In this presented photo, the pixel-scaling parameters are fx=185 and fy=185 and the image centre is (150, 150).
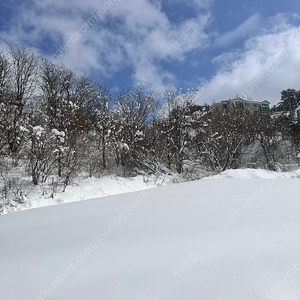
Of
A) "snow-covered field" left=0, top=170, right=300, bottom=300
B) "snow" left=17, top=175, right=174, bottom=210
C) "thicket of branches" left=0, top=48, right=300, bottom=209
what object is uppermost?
"thicket of branches" left=0, top=48, right=300, bottom=209

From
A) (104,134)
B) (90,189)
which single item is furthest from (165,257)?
(104,134)

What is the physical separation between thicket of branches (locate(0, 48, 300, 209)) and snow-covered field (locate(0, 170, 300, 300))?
16.6ft

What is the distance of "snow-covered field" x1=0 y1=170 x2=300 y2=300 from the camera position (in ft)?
3.68

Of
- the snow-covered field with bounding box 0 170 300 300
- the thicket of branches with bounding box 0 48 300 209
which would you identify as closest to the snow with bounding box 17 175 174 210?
the thicket of branches with bounding box 0 48 300 209

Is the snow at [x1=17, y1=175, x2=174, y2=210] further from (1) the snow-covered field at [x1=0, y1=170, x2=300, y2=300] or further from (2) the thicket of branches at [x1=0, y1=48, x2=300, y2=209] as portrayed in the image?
(1) the snow-covered field at [x1=0, y1=170, x2=300, y2=300]

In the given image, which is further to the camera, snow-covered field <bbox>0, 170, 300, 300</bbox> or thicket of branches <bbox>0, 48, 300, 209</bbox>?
thicket of branches <bbox>0, 48, 300, 209</bbox>

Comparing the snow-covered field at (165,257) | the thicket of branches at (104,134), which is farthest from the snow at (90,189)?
the snow-covered field at (165,257)

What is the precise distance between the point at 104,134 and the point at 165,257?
1129cm

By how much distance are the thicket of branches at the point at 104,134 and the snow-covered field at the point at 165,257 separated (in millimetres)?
5073

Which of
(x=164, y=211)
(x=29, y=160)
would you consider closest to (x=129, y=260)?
(x=164, y=211)

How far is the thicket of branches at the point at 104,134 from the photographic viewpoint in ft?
24.5

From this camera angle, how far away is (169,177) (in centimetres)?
943

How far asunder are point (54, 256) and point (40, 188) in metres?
5.69

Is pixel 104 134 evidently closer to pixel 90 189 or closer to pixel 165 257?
pixel 90 189
